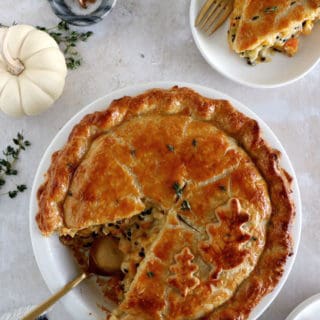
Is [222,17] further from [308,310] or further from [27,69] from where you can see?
[308,310]

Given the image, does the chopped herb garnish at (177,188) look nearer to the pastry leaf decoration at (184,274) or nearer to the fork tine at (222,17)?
the pastry leaf decoration at (184,274)

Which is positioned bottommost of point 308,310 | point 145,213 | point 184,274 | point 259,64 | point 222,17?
point 308,310

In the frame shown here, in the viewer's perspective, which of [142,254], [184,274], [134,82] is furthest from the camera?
[134,82]

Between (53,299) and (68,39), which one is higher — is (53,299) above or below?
below

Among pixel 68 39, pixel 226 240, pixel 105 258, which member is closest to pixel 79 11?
pixel 68 39

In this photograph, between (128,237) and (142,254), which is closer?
(142,254)

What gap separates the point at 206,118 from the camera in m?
2.65

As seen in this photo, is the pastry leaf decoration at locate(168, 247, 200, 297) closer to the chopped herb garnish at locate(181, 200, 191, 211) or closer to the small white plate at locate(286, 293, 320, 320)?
the chopped herb garnish at locate(181, 200, 191, 211)

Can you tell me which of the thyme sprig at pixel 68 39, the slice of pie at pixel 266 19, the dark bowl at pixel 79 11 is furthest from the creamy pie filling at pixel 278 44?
the thyme sprig at pixel 68 39

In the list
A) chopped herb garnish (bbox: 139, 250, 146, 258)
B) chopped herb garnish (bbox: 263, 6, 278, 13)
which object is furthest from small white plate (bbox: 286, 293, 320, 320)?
chopped herb garnish (bbox: 263, 6, 278, 13)

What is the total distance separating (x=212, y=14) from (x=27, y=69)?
1044 millimetres

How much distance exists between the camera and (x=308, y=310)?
2896 mm

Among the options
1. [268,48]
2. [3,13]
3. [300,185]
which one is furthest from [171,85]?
[3,13]

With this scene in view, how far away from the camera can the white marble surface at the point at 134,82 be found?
3.11m
